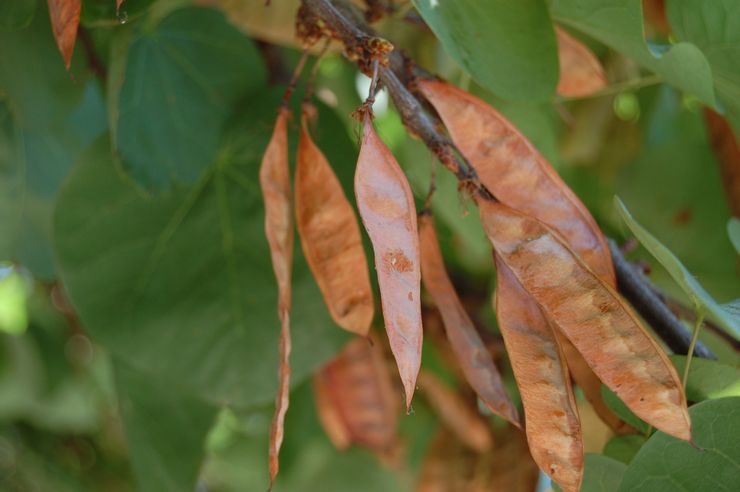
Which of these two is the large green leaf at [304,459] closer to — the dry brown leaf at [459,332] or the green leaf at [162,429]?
the green leaf at [162,429]

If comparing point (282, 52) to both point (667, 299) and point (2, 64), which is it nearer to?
point (2, 64)

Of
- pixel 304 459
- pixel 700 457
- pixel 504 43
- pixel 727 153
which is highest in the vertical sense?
pixel 504 43

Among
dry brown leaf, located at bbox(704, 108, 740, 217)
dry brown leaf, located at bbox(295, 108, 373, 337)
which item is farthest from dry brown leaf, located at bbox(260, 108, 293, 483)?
dry brown leaf, located at bbox(704, 108, 740, 217)

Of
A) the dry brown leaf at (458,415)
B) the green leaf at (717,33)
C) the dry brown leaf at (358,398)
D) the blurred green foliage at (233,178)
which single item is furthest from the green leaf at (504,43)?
the dry brown leaf at (458,415)

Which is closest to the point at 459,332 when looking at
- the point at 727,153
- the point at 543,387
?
the point at 543,387

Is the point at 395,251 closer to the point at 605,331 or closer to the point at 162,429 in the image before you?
the point at 605,331

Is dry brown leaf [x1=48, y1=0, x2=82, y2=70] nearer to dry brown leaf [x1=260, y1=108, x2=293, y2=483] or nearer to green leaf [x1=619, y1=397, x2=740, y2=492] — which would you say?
dry brown leaf [x1=260, y1=108, x2=293, y2=483]
